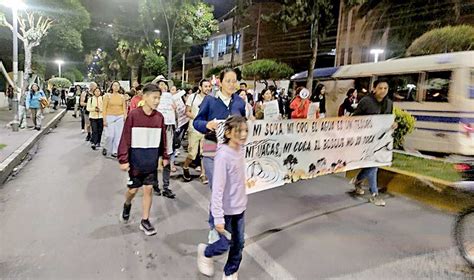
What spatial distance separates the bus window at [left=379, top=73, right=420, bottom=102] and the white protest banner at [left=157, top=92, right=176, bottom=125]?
7.85 m

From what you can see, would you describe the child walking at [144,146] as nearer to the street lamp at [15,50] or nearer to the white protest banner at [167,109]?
the white protest banner at [167,109]

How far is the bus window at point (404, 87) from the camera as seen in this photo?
1209cm

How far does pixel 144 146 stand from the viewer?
4586mm

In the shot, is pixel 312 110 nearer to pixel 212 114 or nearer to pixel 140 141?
pixel 212 114

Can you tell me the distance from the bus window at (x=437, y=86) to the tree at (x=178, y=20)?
46.6 ft

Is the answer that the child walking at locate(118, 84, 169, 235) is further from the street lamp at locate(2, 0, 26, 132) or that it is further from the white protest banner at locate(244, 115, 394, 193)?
the street lamp at locate(2, 0, 26, 132)

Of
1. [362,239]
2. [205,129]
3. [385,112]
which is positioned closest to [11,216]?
[205,129]

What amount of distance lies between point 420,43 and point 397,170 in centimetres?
976

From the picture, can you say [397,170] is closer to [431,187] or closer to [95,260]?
[431,187]

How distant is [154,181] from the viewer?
A: 469 centimetres

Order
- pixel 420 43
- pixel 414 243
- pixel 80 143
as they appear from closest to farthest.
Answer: pixel 414 243
pixel 80 143
pixel 420 43

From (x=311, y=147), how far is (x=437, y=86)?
755cm

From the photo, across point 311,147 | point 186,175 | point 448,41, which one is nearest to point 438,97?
point 448,41

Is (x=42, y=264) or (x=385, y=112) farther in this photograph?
(x=385, y=112)
